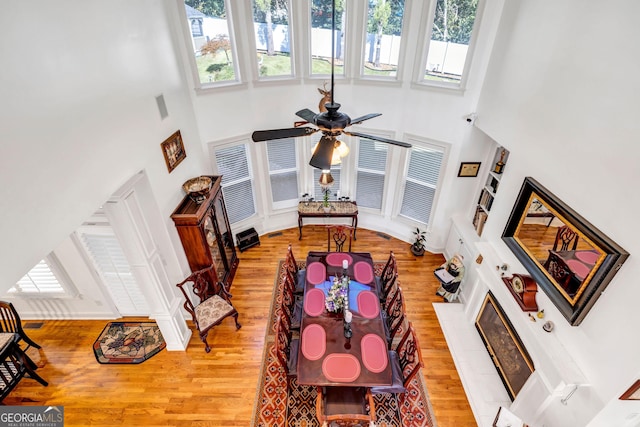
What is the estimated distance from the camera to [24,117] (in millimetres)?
2244

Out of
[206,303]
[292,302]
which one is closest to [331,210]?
[292,302]

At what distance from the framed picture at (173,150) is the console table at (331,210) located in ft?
9.57

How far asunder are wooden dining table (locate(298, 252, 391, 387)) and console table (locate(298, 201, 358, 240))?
74.3 inches

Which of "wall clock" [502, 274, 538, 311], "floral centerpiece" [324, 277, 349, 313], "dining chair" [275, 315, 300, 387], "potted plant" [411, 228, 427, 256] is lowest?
"potted plant" [411, 228, 427, 256]

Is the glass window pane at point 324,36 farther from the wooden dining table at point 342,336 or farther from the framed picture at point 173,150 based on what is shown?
the wooden dining table at point 342,336

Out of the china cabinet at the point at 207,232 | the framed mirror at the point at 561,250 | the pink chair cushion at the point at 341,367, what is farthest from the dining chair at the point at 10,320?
the framed mirror at the point at 561,250

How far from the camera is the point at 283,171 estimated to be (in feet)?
22.4

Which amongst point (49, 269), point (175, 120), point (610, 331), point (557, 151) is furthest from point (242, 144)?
point (610, 331)

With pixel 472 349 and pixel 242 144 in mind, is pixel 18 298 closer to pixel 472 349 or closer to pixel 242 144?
pixel 242 144

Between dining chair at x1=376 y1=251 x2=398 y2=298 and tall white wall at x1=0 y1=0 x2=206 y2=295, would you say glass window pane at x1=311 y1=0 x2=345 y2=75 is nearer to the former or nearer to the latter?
tall white wall at x1=0 y1=0 x2=206 y2=295

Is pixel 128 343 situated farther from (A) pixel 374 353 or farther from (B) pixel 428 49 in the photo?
(B) pixel 428 49

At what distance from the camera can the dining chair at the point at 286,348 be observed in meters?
3.78

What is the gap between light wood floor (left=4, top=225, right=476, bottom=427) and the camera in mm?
4062

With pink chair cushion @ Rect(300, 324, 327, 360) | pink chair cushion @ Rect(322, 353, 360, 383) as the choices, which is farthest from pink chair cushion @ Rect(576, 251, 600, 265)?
pink chair cushion @ Rect(300, 324, 327, 360)
